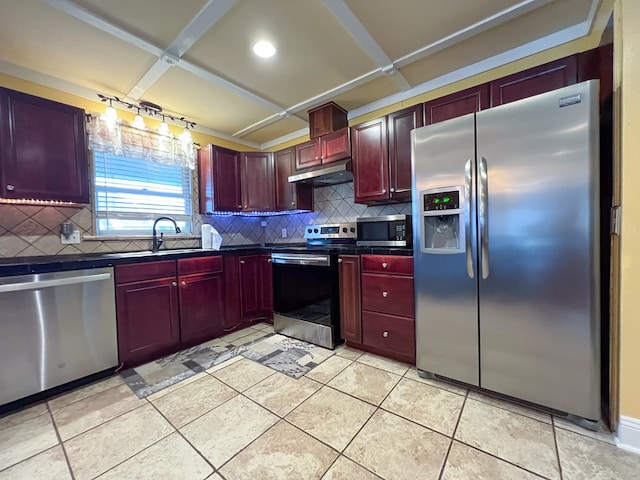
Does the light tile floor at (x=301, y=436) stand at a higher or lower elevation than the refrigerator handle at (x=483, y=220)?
lower

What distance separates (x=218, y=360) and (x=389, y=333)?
150cm

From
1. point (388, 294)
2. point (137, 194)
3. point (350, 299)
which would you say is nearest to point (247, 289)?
point (350, 299)

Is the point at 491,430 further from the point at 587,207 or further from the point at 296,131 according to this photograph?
the point at 296,131

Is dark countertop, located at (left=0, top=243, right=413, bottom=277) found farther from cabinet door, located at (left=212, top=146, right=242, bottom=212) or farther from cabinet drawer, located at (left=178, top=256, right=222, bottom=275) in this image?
cabinet door, located at (left=212, top=146, right=242, bottom=212)

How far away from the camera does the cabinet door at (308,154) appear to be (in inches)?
114

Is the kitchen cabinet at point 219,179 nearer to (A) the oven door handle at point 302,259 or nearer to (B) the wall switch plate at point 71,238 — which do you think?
(A) the oven door handle at point 302,259

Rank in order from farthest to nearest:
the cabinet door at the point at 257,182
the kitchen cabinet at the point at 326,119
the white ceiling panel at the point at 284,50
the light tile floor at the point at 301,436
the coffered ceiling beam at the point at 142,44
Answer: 1. the cabinet door at the point at 257,182
2. the kitchen cabinet at the point at 326,119
3. the white ceiling panel at the point at 284,50
4. the coffered ceiling beam at the point at 142,44
5. the light tile floor at the point at 301,436

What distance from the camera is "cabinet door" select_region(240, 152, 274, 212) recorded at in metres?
3.38

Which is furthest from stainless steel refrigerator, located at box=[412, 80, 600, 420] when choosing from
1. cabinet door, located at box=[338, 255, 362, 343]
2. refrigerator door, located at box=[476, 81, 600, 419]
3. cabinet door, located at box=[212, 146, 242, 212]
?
cabinet door, located at box=[212, 146, 242, 212]

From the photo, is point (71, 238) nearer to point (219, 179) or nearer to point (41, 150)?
point (41, 150)

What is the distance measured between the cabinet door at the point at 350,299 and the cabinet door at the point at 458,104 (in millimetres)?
1365

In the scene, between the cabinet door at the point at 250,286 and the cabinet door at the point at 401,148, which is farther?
the cabinet door at the point at 250,286

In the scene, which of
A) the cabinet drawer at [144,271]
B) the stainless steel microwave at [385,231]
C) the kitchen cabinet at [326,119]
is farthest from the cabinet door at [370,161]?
the cabinet drawer at [144,271]

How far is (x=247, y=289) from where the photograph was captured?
304cm
